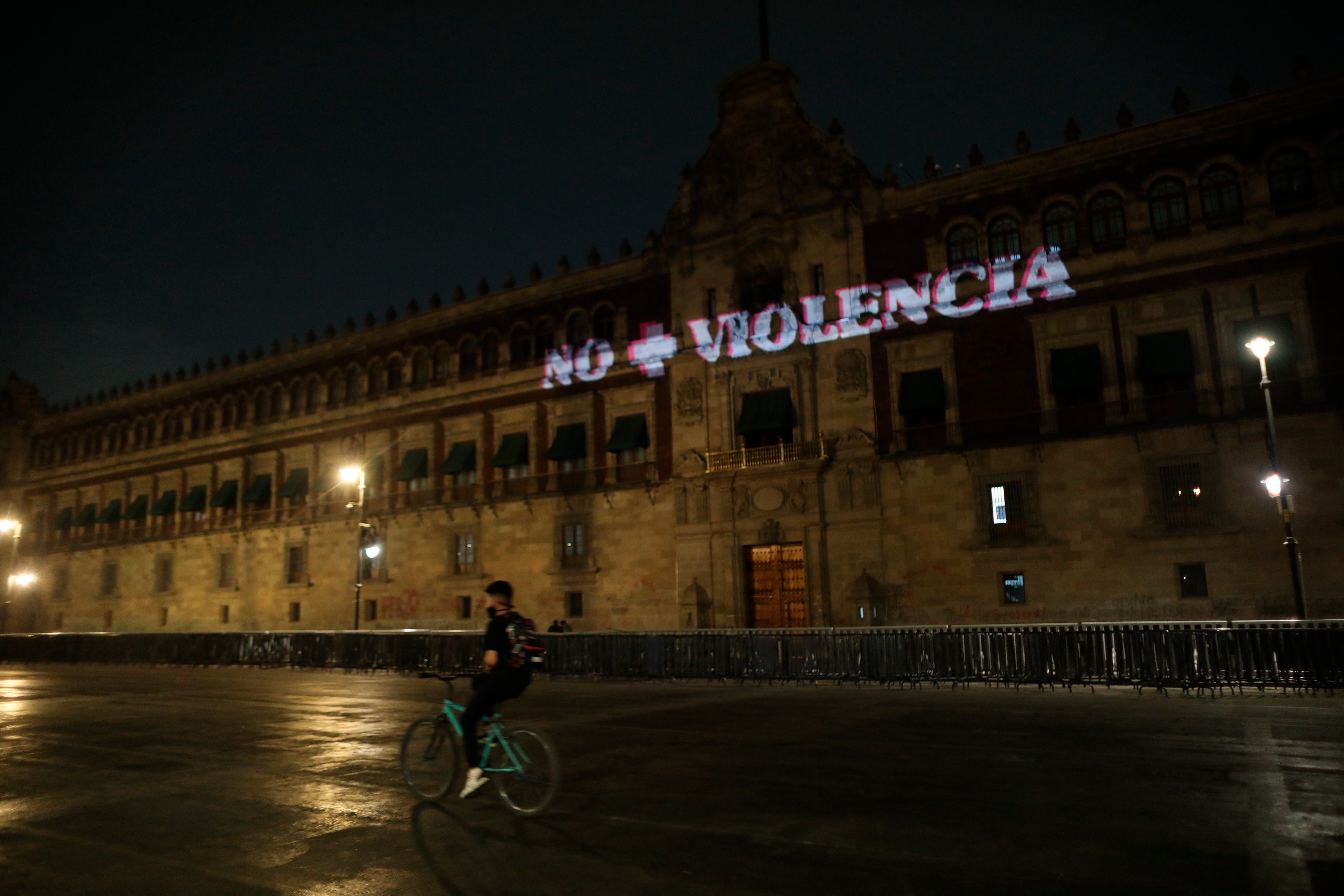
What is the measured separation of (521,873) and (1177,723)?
9.88 m

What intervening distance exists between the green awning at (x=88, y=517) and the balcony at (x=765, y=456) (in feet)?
134

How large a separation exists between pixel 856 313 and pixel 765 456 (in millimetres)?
5579

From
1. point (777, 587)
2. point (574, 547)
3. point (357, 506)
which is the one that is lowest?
point (777, 587)

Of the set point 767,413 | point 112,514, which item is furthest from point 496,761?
point 112,514

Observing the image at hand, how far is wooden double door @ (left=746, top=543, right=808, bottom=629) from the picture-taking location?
29438 millimetres

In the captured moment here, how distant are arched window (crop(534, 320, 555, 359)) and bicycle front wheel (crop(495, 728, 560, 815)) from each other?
30.3 m

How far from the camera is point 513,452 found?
3625 centimetres

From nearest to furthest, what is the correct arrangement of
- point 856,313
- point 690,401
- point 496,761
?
point 496,761, point 856,313, point 690,401

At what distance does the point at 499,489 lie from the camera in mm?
36906

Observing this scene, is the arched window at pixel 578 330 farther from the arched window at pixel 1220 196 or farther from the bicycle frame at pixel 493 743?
Answer: the bicycle frame at pixel 493 743

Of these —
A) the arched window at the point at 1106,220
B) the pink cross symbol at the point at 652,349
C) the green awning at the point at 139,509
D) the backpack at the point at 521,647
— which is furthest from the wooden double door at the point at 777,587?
the green awning at the point at 139,509

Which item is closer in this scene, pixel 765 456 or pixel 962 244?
pixel 962 244

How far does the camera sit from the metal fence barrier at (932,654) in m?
15.1

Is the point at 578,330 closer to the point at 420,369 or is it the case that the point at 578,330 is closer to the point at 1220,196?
the point at 420,369
